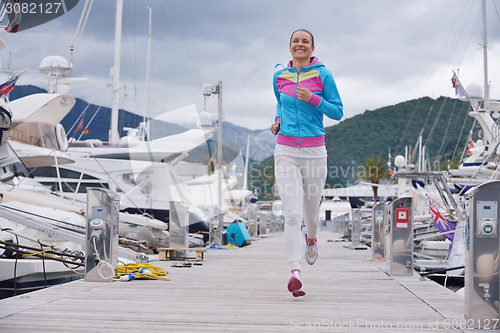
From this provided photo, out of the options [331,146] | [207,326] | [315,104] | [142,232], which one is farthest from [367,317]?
[331,146]

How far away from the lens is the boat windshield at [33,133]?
18781mm

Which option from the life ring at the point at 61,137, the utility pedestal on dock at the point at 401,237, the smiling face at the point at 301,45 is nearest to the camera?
the smiling face at the point at 301,45

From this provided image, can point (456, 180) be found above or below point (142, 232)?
above

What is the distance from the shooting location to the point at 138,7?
27.3 m

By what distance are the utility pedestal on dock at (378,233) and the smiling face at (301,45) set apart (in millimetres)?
5377

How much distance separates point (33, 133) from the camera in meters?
19.0

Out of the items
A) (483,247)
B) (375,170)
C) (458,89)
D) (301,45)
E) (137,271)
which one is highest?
(458,89)

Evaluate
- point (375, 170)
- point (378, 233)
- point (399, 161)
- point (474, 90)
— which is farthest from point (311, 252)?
point (375, 170)

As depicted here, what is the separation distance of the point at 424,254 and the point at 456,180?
16.3 feet

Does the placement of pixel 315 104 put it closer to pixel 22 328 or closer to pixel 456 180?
pixel 22 328

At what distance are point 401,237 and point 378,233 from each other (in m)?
3.07

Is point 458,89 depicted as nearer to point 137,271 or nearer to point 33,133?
point 33,133

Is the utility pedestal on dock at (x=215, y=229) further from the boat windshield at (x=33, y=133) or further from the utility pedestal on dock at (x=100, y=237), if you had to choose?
the utility pedestal on dock at (x=100, y=237)

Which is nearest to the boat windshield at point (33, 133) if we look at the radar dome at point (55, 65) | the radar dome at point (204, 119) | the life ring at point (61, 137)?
the life ring at point (61, 137)
